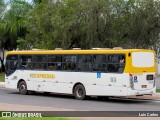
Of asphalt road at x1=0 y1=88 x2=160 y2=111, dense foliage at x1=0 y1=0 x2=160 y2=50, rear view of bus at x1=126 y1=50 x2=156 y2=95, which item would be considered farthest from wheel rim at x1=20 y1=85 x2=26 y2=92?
dense foliage at x1=0 y1=0 x2=160 y2=50

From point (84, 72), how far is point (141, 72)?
10.2 ft

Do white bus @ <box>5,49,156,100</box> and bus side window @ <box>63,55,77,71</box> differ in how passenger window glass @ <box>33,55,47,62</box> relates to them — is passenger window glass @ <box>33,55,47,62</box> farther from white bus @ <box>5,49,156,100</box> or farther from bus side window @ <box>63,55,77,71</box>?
bus side window @ <box>63,55,77,71</box>

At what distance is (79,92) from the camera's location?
23000mm

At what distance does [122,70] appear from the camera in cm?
2097

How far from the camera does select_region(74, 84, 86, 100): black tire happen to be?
22719 mm

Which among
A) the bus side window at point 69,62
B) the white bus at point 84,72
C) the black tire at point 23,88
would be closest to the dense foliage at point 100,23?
the white bus at point 84,72

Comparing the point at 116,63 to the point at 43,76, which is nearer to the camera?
the point at 116,63

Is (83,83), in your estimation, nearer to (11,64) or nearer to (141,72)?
(141,72)

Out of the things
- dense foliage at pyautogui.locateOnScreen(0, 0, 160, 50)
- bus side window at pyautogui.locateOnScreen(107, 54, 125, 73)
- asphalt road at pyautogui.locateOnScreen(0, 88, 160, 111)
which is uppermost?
dense foliage at pyautogui.locateOnScreen(0, 0, 160, 50)

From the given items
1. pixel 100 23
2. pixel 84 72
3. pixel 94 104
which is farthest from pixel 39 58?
pixel 100 23

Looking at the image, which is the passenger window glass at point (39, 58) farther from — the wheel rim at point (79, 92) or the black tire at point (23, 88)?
the wheel rim at point (79, 92)

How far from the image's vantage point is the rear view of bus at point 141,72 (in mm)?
20797

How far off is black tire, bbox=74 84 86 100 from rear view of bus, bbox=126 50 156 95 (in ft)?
9.55

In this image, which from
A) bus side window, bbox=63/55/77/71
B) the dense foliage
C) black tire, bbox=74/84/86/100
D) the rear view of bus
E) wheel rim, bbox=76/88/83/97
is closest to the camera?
the rear view of bus
